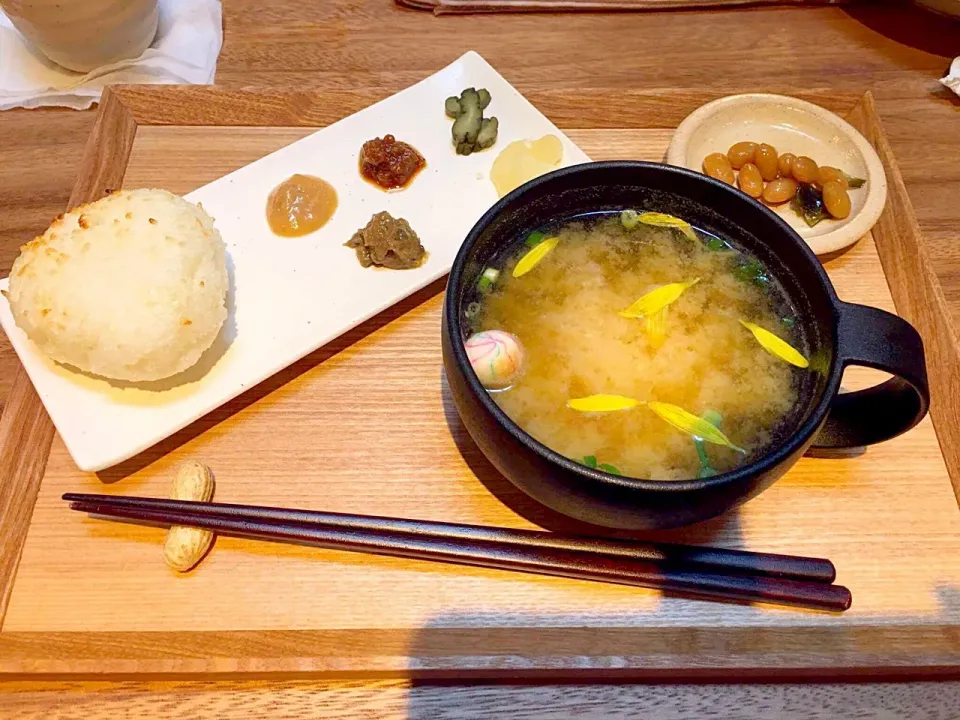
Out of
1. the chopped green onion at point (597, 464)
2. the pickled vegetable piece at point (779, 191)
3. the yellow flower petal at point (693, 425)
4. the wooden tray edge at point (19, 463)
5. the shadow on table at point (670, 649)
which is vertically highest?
the pickled vegetable piece at point (779, 191)

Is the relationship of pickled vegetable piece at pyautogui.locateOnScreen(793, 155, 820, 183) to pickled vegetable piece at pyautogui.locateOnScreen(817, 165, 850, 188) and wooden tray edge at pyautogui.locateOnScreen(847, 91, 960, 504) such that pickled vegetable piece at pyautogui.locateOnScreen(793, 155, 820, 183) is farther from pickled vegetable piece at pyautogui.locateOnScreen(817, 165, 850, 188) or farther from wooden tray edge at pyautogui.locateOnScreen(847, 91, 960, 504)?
wooden tray edge at pyautogui.locateOnScreen(847, 91, 960, 504)

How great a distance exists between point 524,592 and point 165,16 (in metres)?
2.18

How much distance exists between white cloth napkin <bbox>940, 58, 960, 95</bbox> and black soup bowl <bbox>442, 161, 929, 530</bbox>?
1.42 metres

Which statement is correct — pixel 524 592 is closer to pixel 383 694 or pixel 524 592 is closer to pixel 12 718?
pixel 383 694

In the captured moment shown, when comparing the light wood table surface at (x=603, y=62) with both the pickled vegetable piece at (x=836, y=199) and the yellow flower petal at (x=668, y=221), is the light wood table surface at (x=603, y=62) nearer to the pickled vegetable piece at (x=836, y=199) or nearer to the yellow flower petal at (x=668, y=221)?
the pickled vegetable piece at (x=836, y=199)

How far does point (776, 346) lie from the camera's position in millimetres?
1186

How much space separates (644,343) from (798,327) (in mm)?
256

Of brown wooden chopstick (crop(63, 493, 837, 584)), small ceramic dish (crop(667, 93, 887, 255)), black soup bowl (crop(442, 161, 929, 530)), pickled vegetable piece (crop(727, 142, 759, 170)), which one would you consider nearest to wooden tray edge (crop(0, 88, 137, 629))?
brown wooden chopstick (crop(63, 493, 837, 584))

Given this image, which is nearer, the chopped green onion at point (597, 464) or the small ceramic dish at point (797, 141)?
the chopped green onion at point (597, 464)

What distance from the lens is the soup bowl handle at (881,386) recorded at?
0.98 metres

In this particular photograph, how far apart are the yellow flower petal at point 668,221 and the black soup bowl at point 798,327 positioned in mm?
13

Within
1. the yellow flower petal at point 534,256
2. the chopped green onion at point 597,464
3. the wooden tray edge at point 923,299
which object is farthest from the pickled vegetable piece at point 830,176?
the chopped green onion at point 597,464

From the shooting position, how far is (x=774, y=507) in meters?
1.28

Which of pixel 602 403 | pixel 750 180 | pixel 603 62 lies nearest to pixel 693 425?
pixel 602 403
